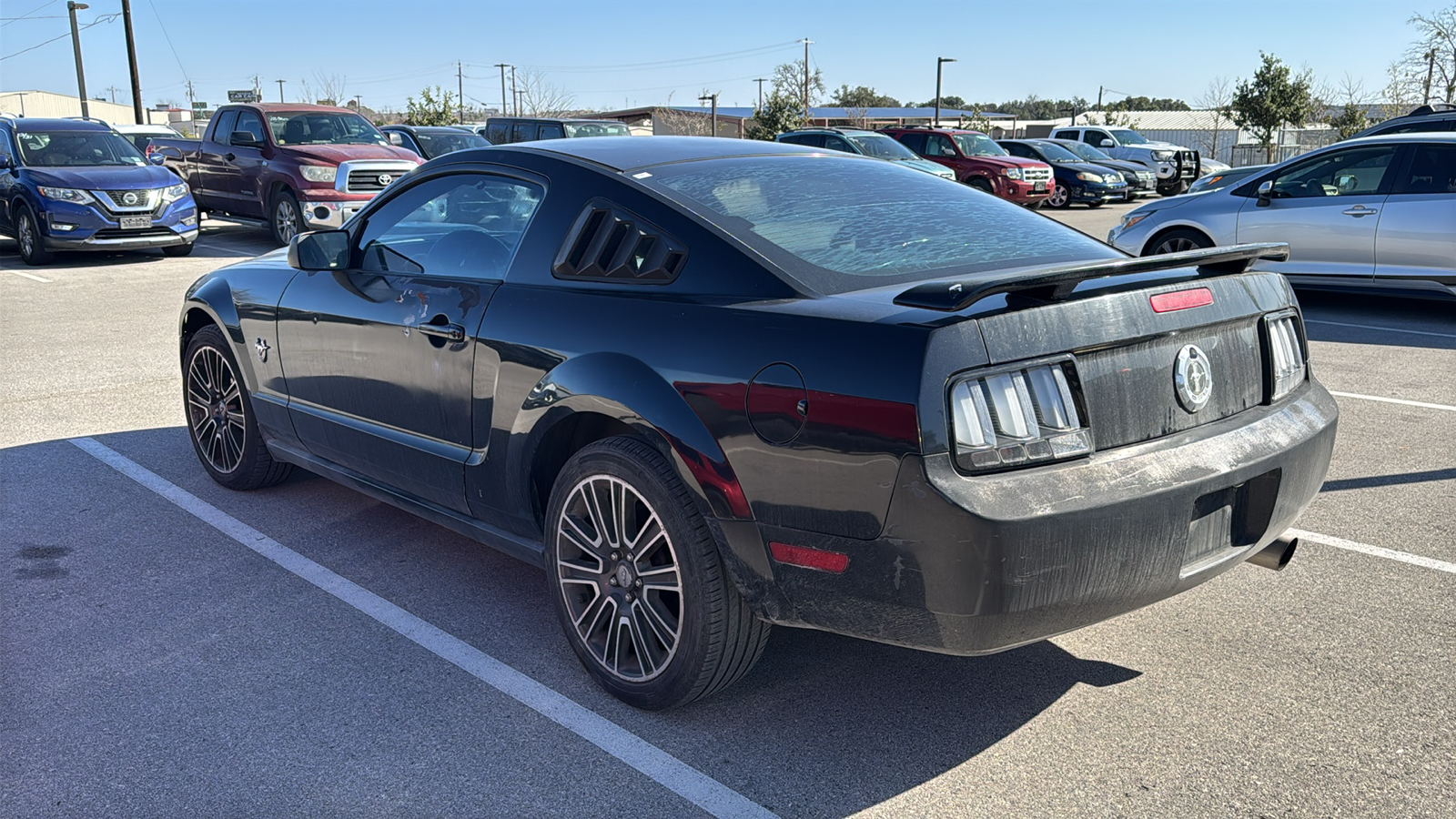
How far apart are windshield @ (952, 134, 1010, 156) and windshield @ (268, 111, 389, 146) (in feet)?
42.3

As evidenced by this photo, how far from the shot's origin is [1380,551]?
4.39 m

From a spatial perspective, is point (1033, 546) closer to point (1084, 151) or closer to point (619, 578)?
point (619, 578)

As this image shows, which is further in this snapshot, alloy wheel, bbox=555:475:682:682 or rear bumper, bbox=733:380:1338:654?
alloy wheel, bbox=555:475:682:682

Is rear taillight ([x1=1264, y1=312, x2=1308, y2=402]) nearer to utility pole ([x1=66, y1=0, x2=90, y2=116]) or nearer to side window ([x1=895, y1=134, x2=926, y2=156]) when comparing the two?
side window ([x1=895, y1=134, x2=926, y2=156])

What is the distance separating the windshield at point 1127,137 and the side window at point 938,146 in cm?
936

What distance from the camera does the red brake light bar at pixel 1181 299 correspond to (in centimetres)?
292

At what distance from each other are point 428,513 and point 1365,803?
2916mm

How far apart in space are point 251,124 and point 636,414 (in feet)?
50.7

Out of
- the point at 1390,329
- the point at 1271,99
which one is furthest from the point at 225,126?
the point at 1271,99

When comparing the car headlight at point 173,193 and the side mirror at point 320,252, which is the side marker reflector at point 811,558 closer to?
the side mirror at point 320,252

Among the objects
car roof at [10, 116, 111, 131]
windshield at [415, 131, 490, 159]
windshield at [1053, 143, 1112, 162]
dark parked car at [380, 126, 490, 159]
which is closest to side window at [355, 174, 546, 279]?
car roof at [10, 116, 111, 131]

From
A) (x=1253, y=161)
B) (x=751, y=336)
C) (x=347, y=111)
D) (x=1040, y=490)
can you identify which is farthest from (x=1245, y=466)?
(x=1253, y=161)

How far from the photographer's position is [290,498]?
5176mm

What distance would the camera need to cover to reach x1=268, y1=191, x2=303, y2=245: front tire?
1532cm
